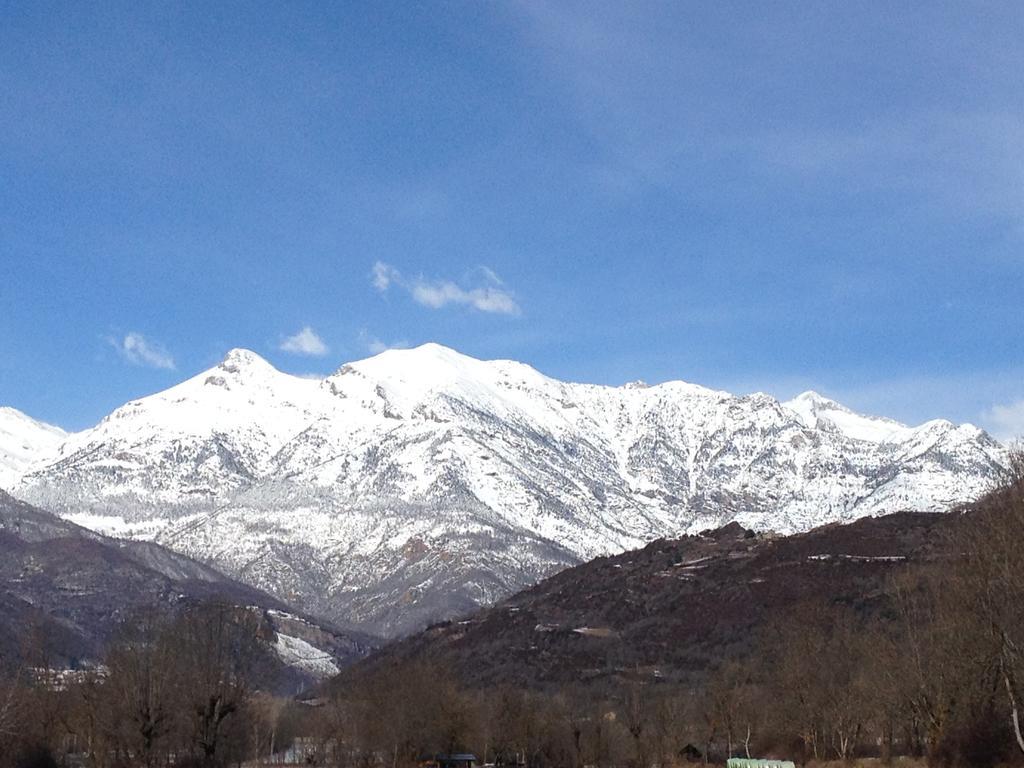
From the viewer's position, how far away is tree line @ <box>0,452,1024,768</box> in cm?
7281

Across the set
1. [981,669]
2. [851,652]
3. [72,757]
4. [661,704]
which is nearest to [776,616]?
[661,704]

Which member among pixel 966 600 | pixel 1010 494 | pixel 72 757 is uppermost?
pixel 1010 494

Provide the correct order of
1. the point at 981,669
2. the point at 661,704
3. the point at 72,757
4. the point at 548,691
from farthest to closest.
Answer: the point at 548,691
the point at 661,704
the point at 72,757
the point at 981,669

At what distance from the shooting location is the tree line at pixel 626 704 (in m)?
72.8

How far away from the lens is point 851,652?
409ft

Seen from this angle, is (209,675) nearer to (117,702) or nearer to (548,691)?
(117,702)

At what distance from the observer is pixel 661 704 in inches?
5517

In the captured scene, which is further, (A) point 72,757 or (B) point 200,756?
(A) point 72,757

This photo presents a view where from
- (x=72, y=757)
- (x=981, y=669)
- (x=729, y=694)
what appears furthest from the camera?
(x=729, y=694)

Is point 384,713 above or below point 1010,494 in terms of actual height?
below

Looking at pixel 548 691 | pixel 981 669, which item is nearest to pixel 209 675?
pixel 981 669

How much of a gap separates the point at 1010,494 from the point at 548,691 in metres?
131

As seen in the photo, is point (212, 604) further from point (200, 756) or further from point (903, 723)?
point (903, 723)

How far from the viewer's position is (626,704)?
142 m
